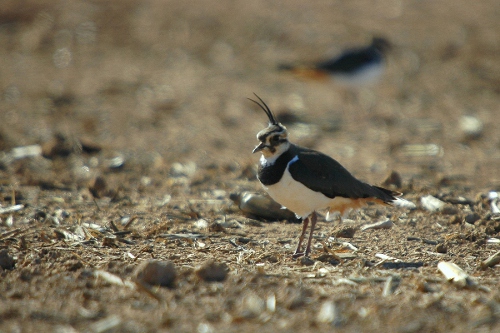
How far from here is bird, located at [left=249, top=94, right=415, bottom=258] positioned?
19.4 feet

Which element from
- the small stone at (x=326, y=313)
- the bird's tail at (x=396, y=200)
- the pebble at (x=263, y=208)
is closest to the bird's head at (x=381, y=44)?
the bird's tail at (x=396, y=200)

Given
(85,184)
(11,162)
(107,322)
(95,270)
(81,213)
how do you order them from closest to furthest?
(107,322) → (95,270) → (81,213) → (85,184) → (11,162)

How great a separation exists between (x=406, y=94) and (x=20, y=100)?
749 cm

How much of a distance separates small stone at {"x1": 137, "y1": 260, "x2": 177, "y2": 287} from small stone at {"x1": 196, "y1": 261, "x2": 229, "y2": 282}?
0.21 m

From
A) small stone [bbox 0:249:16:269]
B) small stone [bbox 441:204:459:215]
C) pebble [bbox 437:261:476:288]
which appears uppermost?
small stone [bbox 441:204:459:215]

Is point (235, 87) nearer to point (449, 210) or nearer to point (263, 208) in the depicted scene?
point (263, 208)

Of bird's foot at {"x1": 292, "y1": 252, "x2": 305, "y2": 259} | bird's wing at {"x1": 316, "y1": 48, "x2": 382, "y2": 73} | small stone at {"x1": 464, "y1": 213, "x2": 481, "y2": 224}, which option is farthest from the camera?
bird's wing at {"x1": 316, "y1": 48, "x2": 382, "y2": 73}

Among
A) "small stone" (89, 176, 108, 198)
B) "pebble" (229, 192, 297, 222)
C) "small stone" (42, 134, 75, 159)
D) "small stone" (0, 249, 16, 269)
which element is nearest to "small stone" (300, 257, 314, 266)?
"pebble" (229, 192, 297, 222)

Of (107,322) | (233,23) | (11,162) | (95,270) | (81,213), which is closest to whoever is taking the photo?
(107,322)

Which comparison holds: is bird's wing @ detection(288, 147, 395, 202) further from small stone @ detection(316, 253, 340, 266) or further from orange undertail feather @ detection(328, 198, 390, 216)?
small stone @ detection(316, 253, 340, 266)

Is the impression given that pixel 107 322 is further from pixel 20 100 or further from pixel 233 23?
pixel 233 23

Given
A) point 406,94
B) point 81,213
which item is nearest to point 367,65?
point 406,94

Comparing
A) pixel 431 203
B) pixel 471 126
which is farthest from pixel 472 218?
pixel 471 126

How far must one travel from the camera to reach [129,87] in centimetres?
1309
